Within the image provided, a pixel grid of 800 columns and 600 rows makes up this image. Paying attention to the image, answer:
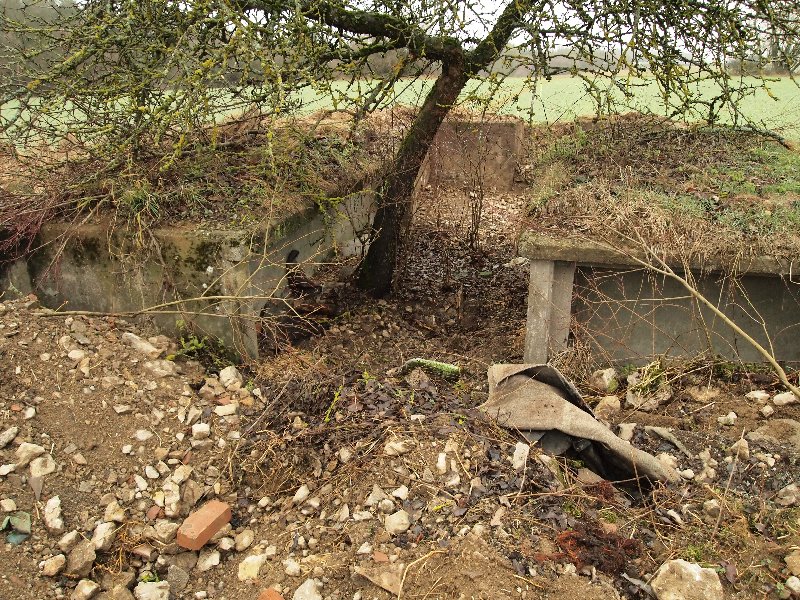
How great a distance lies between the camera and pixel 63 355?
4398 mm

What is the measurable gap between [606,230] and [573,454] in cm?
206

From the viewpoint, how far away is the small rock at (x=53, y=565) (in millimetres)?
3096

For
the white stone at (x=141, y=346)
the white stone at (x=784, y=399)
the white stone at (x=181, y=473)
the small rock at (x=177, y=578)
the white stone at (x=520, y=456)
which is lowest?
the small rock at (x=177, y=578)

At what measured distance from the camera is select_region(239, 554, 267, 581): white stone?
315 cm

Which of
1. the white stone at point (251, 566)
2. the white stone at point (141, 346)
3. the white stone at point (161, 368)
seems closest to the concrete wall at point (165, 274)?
the white stone at point (141, 346)

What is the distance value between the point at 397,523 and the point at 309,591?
19.2 inches

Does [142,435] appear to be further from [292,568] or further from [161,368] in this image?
[292,568]

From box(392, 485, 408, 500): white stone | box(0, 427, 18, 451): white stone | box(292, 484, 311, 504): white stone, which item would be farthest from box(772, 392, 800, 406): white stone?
box(0, 427, 18, 451): white stone

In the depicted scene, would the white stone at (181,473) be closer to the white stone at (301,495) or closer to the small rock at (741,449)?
the white stone at (301,495)

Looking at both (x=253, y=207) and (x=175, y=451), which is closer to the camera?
(x=175, y=451)

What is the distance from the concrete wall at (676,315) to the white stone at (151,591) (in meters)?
3.40

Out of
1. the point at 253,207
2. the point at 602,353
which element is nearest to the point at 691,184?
the point at 602,353

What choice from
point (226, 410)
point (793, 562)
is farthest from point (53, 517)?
point (793, 562)

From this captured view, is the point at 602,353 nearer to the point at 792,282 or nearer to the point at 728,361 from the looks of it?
the point at 728,361
